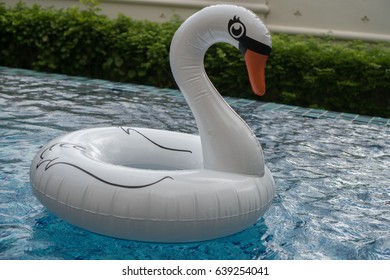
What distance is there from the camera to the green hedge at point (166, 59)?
764cm

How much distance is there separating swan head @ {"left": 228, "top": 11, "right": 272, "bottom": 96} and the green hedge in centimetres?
455

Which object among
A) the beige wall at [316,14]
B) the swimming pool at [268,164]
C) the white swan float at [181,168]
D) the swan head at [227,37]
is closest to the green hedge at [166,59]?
the beige wall at [316,14]

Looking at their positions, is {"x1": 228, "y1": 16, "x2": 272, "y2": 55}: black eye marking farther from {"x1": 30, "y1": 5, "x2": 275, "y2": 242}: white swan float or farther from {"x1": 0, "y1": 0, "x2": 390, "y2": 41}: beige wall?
{"x1": 0, "y1": 0, "x2": 390, "y2": 41}: beige wall

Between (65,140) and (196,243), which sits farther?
(65,140)

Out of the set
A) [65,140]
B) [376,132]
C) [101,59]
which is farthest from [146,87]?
[65,140]

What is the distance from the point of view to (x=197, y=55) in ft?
11.1

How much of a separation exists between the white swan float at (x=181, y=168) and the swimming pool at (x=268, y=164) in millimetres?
157

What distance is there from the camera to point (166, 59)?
827 centimetres

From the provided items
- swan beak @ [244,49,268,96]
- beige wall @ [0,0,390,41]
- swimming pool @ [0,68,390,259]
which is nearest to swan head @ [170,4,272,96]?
swan beak @ [244,49,268,96]

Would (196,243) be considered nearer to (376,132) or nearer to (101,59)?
(376,132)

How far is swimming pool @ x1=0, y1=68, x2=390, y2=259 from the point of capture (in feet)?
10.3

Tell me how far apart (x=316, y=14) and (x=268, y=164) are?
5528 millimetres

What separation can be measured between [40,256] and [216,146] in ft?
3.57
